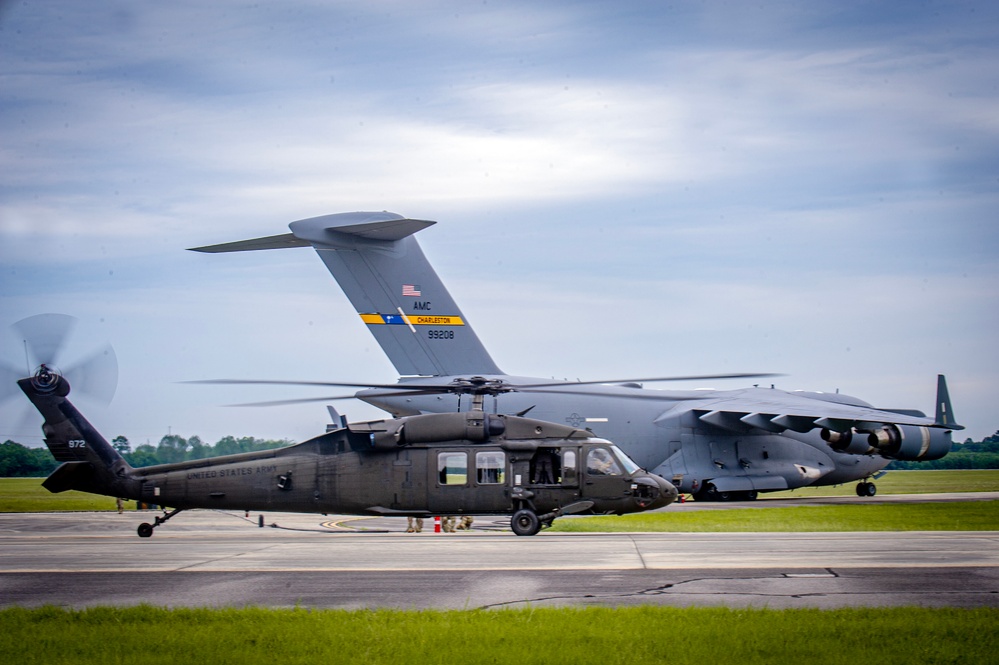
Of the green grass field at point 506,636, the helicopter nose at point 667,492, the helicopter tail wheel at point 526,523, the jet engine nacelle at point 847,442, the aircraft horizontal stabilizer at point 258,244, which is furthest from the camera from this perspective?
the jet engine nacelle at point 847,442

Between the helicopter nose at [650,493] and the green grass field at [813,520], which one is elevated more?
the helicopter nose at [650,493]

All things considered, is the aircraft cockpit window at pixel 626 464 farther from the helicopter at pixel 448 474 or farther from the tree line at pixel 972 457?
the tree line at pixel 972 457

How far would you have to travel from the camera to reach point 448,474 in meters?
20.1

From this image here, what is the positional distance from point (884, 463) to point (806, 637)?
109 ft

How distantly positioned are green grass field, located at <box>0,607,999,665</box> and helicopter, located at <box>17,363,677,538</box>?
7049 millimetres

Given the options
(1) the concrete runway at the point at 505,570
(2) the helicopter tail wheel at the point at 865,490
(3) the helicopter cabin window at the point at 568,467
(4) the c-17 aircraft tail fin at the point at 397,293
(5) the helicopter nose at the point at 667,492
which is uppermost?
(4) the c-17 aircraft tail fin at the point at 397,293

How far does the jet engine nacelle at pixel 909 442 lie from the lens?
1379 inches

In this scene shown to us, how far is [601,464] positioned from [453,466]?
307 cm

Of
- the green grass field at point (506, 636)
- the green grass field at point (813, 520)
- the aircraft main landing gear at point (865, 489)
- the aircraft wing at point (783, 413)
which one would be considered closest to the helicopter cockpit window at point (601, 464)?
the green grass field at point (813, 520)

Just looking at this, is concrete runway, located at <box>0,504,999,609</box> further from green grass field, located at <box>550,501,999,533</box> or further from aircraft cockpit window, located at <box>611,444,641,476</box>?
green grass field, located at <box>550,501,999,533</box>

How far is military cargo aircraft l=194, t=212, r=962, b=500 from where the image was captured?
29.2 metres

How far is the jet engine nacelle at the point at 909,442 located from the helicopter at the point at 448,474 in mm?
17519

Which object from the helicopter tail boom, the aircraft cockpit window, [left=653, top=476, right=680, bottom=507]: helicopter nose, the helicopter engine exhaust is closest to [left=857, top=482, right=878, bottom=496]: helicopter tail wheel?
[left=653, top=476, right=680, bottom=507]: helicopter nose

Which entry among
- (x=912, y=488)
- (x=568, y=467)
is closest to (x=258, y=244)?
(x=568, y=467)
